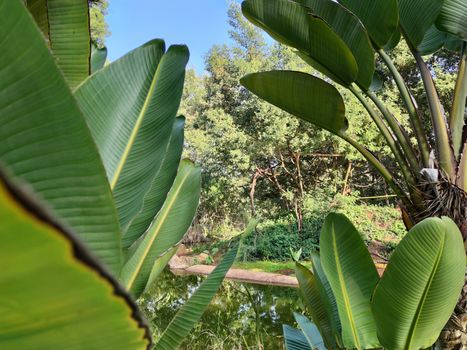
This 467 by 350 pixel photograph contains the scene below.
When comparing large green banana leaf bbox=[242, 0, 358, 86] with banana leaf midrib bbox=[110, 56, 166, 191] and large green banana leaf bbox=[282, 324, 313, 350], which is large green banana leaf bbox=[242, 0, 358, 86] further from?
large green banana leaf bbox=[282, 324, 313, 350]

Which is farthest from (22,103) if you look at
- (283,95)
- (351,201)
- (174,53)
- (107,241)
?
(351,201)

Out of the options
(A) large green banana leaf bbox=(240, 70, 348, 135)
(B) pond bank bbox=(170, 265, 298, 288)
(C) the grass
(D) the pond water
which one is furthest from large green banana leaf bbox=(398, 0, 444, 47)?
(C) the grass

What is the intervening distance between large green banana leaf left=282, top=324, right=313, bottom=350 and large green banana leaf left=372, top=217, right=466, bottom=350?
54cm

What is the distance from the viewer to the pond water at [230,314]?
3756 mm

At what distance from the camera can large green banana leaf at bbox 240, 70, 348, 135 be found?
1.46 m

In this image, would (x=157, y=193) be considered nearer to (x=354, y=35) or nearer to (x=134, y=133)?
(x=134, y=133)

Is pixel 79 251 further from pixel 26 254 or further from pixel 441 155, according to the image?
pixel 441 155

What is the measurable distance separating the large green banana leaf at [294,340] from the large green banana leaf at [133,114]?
116 centimetres

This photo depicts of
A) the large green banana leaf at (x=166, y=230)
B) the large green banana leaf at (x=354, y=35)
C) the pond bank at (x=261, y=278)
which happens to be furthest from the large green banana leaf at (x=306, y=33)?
the pond bank at (x=261, y=278)

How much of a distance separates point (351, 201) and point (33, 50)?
9.32 metres

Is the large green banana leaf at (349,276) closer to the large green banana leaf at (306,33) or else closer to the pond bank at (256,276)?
the large green banana leaf at (306,33)

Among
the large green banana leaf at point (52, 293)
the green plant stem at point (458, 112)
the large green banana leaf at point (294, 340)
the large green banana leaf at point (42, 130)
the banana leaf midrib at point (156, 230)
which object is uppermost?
the green plant stem at point (458, 112)

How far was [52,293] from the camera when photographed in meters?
0.21

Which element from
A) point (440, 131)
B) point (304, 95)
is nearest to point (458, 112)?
point (440, 131)
